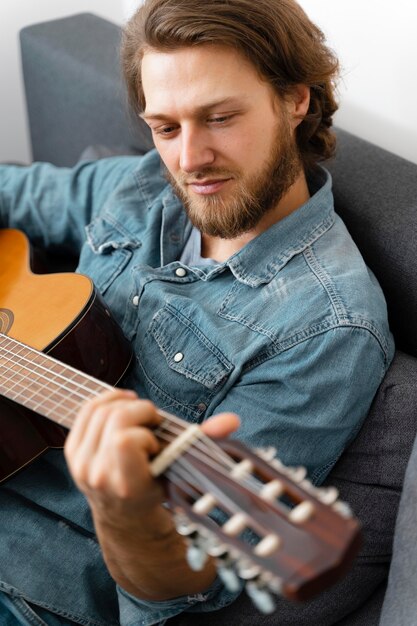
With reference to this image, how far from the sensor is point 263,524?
2.11 ft

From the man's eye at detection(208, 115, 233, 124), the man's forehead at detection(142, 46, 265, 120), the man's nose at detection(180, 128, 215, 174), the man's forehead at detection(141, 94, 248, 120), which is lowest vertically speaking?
the man's nose at detection(180, 128, 215, 174)

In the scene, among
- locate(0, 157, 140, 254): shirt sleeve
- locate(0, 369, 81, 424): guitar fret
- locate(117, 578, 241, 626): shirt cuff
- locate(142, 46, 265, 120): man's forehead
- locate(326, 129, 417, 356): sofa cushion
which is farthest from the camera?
locate(0, 157, 140, 254): shirt sleeve

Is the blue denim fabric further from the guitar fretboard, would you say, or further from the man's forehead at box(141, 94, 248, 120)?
the man's forehead at box(141, 94, 248, 120)

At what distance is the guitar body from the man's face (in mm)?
230

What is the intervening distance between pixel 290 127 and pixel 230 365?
0.42 meters

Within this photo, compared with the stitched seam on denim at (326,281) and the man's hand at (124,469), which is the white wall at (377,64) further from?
the man's hand at (124,469)

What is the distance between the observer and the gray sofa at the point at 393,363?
1128 mm

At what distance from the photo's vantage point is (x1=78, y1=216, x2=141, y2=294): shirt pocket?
1456 millimetres

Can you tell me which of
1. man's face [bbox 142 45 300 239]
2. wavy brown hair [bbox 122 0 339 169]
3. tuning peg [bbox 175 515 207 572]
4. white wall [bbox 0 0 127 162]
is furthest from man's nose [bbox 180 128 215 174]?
white wall [bbox 0 0 127 162]

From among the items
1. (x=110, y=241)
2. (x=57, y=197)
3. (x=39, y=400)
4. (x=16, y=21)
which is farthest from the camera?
(x=16, y=21)

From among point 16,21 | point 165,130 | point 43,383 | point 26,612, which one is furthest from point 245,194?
point 16,21

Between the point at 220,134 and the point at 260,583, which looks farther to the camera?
the point at 220,134

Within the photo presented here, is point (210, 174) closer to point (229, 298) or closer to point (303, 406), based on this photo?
point (229, 298)

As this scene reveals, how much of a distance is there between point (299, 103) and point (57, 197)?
0.60 m
